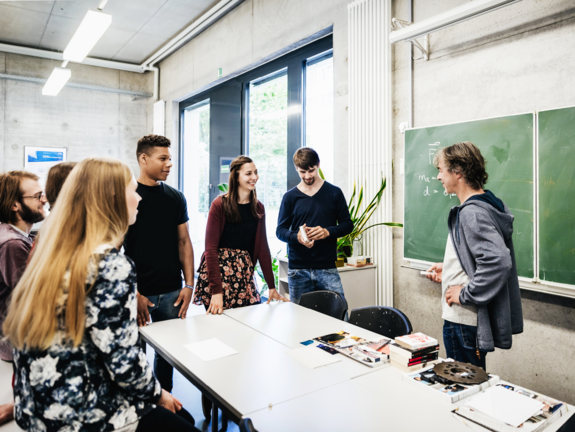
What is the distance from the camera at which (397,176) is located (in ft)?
11.3

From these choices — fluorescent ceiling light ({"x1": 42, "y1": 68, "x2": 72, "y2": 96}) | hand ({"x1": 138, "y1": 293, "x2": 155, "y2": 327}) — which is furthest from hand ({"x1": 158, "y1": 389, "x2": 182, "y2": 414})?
fluorescent ceiling light ({"x1": 42, "y1": 68, "x2": 72, "y2": 96})

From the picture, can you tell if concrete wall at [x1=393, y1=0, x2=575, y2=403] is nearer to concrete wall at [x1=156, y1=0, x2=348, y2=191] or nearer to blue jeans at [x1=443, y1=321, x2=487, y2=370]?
concrete wall at [x1=156, y1=0, x2=348, y2=191]

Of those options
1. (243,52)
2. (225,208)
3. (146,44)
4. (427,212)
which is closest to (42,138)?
(146,44)

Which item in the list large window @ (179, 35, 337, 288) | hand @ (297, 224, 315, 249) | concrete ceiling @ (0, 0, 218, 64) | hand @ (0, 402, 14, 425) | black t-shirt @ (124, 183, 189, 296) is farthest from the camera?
concrete ceiling @ (0, 0, 218, 64)

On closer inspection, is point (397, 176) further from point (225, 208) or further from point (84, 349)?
point (84, 349)

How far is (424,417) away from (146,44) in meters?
7.40

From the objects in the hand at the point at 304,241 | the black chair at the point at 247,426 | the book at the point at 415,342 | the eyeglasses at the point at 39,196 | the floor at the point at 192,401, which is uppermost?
the eyeglasses at the point at 39,196

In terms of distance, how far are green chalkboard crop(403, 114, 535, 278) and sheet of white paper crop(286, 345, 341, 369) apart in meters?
1.55

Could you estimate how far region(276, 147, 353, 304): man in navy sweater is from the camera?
2955 millimetres

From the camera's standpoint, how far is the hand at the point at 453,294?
6.17ft

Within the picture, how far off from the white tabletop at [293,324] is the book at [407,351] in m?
0.08

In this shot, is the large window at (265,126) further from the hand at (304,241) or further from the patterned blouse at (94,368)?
the patterned blouse at (94,368)

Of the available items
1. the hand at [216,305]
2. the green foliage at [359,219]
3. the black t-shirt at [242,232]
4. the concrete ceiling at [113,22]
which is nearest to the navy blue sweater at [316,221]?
the black t-shirt at [242,232]

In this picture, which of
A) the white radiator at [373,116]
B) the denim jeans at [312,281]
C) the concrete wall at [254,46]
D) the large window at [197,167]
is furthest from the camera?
the large window at [197,167]
